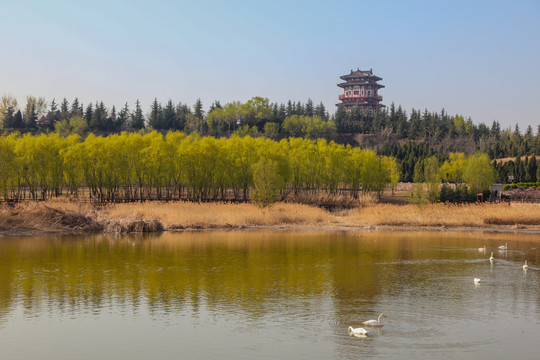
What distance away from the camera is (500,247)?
106 feet

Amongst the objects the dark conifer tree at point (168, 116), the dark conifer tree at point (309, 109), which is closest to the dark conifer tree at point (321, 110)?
the dark conifer tree at point (309, 109)

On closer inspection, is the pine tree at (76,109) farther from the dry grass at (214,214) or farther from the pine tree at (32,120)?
the dry grass at (214,214)

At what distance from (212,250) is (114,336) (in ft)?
54.5

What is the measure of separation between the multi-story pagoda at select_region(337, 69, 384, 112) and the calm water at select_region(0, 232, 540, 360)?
163900mm

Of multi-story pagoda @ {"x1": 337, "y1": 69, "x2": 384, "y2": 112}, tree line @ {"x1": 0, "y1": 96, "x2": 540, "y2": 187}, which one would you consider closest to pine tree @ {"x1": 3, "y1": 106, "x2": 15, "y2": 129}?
tree line @ {"x1": 0, "y1": 96, "x2": 540, "y2": 187}

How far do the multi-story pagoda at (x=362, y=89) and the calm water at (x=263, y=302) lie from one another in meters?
164

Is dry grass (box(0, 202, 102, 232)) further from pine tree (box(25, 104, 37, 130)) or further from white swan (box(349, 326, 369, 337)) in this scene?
pine tree (box(25, 104, 37, 130))

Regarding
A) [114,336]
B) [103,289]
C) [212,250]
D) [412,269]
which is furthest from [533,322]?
[212,250]

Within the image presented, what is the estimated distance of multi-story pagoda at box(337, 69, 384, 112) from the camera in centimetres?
19300

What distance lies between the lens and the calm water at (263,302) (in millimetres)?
14648

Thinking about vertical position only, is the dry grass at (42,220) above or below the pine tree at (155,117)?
below

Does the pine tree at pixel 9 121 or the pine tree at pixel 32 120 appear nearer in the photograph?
the pine tree at pixel 9 121

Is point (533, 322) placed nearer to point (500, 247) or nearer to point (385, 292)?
point (385, 292)

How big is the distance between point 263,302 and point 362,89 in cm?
18270
